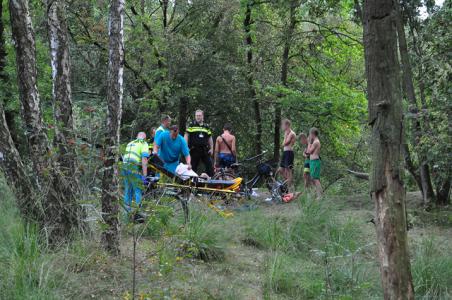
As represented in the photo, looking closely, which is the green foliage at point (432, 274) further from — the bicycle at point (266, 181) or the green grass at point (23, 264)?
the bicycle at point (266, 181)

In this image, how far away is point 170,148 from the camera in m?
9.55

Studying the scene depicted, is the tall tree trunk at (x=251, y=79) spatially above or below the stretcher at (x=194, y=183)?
above

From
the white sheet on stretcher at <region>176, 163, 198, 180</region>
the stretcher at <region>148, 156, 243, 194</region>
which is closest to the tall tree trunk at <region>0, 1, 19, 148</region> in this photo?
the stretcher at <region>148, 156, 243, 194</region>

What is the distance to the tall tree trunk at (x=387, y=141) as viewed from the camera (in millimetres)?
3475

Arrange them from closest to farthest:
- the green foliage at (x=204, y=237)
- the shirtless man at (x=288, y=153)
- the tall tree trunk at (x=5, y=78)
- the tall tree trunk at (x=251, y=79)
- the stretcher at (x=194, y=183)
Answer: the green foliage at (x=204, y=237) < the stretcher at (x=194, y=183) < the shirtless man at (x=288, y=153) < the tall tree trunk at (x=5, y=78) < the tall tree trunk at (x=251, y=79)

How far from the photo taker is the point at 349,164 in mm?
20031

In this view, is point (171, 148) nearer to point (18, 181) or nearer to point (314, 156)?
point (314, 156)

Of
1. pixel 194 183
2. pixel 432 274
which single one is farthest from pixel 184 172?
pixel 432 274

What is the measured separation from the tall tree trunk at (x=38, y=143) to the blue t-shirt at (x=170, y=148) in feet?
12.7

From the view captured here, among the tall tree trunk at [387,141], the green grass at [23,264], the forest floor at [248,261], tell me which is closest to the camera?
A: the tall tree trunk at [387,141]

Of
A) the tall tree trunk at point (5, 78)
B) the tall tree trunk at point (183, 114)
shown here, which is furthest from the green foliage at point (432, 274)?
the tall tree trunk at point (183, 114)

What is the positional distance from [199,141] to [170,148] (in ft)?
7.09

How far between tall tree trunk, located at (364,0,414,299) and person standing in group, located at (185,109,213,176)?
810 cm

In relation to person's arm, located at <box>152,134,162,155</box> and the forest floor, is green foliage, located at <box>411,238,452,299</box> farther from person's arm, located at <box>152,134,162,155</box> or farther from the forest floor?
person's arm, located at <box>152,134,162,155</box>
